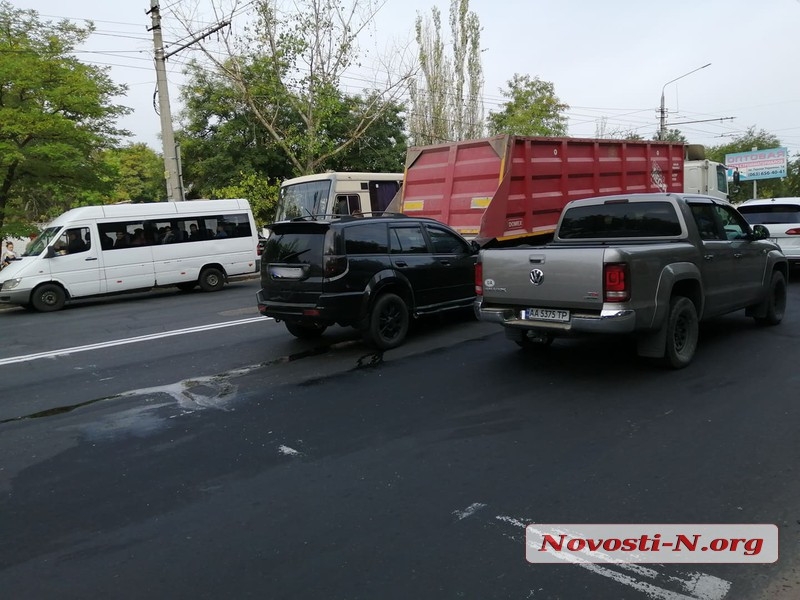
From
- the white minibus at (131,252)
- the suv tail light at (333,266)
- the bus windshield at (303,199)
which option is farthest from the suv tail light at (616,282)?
the white minibus at (131,252)

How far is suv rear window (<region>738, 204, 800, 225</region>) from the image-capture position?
43.1 ft

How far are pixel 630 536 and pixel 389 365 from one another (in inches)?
168

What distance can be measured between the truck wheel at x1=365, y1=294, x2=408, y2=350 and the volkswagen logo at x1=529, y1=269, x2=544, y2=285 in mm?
2368

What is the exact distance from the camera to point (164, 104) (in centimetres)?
1967

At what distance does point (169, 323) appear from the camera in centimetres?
1143

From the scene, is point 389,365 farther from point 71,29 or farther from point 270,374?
point 71,29

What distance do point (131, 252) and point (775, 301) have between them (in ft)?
44.4

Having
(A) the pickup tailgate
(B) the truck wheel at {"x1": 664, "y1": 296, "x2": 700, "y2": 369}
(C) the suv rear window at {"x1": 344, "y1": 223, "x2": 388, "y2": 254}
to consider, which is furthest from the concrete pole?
(B) the truck wheel at {"x1": 664, "y1": 296, "x2": 700, "y2": 369}

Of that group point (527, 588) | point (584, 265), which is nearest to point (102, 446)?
point (527, 588)

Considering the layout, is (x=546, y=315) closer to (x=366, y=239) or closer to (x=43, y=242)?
(x=366, y=239)

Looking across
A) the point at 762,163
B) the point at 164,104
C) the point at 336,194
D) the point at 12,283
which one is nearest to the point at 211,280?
the point at 336,194

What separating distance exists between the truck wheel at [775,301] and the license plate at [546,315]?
3909mm

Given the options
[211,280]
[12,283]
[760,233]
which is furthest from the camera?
[211,280]

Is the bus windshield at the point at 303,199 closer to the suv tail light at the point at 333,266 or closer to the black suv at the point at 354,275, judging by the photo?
the black suv at the point at 354,275
